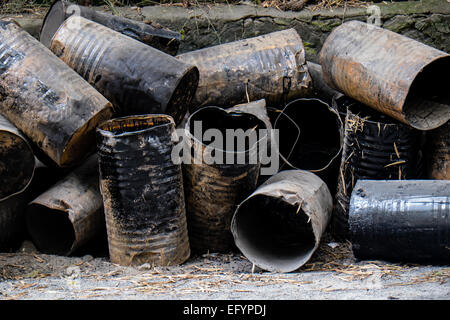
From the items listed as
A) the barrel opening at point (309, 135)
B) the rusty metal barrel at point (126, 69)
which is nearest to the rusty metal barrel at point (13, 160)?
the rusty metal barrel at point (126, 69)

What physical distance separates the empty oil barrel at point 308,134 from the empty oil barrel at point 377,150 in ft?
2.03

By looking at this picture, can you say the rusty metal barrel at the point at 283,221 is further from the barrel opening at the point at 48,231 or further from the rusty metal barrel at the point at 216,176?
the barrel opening at the point at 48,231

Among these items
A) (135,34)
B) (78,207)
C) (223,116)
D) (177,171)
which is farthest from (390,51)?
(78,207)

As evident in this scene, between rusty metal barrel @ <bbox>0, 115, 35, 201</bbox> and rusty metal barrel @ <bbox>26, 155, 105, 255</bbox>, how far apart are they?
6.9 inches

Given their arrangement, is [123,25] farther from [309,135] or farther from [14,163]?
[309,135]

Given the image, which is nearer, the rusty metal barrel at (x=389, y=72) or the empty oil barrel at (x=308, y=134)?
the rusty metal barrel at (x=389, y=72)

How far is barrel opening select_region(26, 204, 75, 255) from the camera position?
3.64 metres

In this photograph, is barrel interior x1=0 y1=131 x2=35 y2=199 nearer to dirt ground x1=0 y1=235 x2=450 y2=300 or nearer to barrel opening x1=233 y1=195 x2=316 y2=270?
dirt ground x1=0 y1=235 x2=450 y2=300

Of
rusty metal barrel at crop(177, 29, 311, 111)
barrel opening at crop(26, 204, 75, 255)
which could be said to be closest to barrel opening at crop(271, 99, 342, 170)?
rusty metal barrel at crop(177, 29, 311, 111)

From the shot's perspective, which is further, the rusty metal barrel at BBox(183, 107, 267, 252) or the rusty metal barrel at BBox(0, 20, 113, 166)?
the rusty metal barrel at BBox(183, 107, 267, 252)

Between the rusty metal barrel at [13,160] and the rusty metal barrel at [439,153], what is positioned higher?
the rusty metal barrel at [13,160]

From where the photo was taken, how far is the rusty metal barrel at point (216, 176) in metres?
3.38

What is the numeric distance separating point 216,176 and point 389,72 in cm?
121

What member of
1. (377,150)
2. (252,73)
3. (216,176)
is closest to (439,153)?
(377,150)
